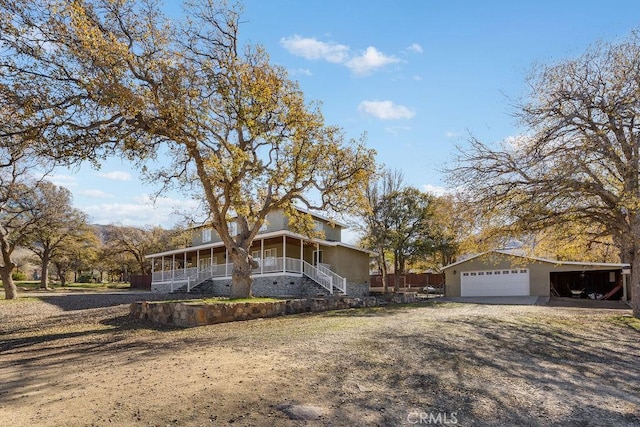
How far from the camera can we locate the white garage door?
26641mm

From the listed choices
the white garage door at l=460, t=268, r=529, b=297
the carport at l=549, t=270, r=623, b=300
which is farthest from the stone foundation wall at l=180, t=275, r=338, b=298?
the carport at l=549, t=270, r=623, b=300

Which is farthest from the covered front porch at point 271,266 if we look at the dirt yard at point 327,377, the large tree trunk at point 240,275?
the dirt yard at point 327,377

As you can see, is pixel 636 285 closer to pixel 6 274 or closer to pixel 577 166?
pixel 577 166

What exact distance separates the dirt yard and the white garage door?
1710 cm

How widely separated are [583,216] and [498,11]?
6.78 meters

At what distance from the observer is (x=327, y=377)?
18.1 feet

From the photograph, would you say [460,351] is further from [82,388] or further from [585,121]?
[585,121]

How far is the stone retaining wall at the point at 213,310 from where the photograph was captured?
11891 millimetres

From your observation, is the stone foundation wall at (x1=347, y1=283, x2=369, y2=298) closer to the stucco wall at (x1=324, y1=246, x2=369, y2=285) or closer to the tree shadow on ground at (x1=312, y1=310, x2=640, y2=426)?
the stucco wall at (x1=324, y1=246, x2=369, y2=285)

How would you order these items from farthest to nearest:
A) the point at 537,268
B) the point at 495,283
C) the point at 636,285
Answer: the point at 495,283
the point at 537,268
the point at 636,285

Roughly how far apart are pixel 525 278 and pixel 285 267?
14.9 meters

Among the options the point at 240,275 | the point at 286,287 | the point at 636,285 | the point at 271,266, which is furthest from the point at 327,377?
the point at 271,266

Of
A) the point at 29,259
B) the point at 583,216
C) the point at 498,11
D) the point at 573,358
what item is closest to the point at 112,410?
the point at 573,358

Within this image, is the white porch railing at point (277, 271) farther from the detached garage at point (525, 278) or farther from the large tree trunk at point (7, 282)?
the detached garage at point (525, 278)
